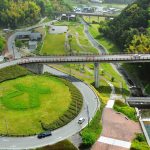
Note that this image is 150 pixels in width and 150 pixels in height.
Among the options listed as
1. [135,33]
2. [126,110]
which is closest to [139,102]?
[126,110]

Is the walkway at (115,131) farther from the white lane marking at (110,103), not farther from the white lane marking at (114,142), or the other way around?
the white lane marking at (110,103)

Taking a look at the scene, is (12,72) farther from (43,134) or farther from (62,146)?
(62,146)

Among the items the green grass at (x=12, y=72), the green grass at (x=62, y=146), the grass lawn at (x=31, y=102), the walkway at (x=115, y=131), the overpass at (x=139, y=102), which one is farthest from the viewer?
the green grass at (x=12, y=72)

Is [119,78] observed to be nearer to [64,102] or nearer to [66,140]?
[64,102]

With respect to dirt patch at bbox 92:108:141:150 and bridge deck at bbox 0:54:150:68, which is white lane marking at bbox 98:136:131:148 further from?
bridge deck at bbox 0:54:150:68

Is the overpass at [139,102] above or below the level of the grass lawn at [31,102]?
below

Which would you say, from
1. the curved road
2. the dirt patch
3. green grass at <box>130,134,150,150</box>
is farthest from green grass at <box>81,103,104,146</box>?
green grass at <box>130,134,150,150</box>

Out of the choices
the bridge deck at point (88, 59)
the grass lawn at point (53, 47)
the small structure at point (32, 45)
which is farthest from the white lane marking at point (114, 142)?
the small structure at point (32, 45)
